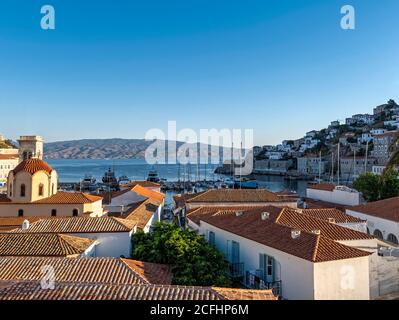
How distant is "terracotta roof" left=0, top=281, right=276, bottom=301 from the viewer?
820cm

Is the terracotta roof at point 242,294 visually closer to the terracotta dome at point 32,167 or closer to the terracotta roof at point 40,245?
the terracotta roof at point 40,245

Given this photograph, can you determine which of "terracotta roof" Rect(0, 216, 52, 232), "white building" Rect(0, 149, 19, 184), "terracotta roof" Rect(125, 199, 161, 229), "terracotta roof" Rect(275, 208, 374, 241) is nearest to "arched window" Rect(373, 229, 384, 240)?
"terracotta roof" Rect(275, 208, 374, 241)

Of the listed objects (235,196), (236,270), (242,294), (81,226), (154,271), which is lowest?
(236,270)

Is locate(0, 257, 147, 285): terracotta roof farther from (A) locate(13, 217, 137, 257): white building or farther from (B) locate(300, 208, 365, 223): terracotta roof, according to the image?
(B) locate(300, 208, 365, 223): terracotta roof

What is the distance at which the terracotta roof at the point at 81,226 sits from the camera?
18.6m

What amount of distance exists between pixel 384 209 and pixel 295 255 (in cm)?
1455

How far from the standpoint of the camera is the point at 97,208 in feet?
89.7

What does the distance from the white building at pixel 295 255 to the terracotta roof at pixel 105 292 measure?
4.09 metres

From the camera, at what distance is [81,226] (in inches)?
751

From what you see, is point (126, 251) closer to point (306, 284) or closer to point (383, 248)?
point (306, 284)

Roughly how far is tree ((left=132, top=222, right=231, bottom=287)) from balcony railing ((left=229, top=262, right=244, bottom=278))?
33.4 inches

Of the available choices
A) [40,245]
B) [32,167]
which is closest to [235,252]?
[40,245]

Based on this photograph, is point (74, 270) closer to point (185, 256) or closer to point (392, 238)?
point (185, 256)
